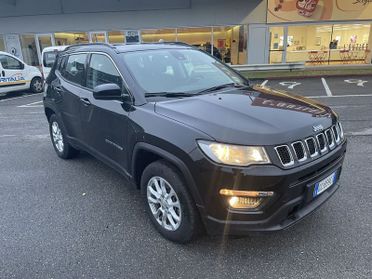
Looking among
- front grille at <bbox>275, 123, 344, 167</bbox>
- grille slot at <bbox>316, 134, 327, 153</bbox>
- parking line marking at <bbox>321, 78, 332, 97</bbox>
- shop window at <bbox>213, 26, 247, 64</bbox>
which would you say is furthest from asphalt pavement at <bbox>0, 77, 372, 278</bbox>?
shop window at <bbox>213, 26, 247, 64</bbox>

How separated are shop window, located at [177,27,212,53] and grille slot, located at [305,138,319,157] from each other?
1654 cm

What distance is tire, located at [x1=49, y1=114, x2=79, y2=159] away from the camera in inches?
198

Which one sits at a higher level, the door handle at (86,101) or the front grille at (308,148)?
the door handle at (86,101)

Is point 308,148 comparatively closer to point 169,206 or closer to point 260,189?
point 260,189

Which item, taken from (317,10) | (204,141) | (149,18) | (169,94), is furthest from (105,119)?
(317,10)

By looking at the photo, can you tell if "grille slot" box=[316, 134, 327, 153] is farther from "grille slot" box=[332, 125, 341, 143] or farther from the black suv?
"grille slot" box=[332, 125, 341, 143]

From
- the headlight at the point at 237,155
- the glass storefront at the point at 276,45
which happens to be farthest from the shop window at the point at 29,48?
the headlight at the point at 237,155

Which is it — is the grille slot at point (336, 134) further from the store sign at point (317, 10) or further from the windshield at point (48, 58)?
the store sign at point (317, 10)

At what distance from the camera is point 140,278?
258 centimetres

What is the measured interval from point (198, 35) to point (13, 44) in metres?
11.0

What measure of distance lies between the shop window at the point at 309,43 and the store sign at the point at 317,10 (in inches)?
21.5

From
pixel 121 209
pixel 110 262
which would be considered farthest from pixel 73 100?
pixel 110 262

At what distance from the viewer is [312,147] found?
102 inches

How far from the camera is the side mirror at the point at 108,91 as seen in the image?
10.5 feet
